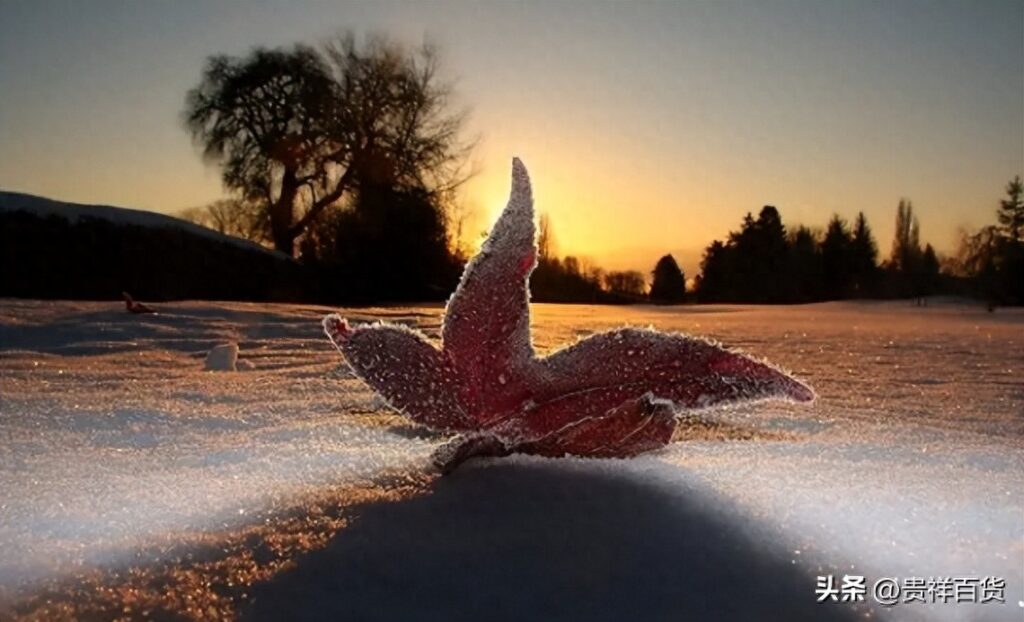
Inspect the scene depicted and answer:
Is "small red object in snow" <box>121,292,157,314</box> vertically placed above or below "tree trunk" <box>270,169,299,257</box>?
below

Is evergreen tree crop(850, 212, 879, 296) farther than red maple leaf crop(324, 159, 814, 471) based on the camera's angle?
Yes

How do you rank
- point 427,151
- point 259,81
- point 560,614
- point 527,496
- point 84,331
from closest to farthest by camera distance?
point 560,614 < point 527,496 < point 84,331 < point 427,151 < point 259,81

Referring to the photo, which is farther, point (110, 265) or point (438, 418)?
point (110, 265)

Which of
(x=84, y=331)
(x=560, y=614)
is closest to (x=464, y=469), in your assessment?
(x=560, y=614)

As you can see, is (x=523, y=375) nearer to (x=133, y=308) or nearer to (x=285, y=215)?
(x=133, y=308)

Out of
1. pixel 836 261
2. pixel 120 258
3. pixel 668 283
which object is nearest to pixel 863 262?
pixel 836 261

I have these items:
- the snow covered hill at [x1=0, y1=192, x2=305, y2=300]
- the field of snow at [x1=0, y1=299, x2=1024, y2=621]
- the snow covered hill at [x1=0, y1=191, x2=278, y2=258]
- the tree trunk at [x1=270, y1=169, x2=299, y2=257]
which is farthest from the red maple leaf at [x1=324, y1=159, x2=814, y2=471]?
the tree trunk at [x1=270, y1=169, x2=299, y2=257]

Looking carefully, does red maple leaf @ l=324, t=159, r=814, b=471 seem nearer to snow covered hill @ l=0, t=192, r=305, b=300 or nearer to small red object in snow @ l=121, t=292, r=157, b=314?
small red object in snow @ l=121, t=292, r=157, b=314

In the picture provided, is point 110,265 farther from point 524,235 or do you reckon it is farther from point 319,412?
point 524,235
